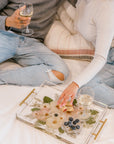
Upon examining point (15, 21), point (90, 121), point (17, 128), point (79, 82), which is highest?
point (15, 21)

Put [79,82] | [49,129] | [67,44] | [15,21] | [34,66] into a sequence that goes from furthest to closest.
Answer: [67,44]
[34,66]
[15,21]
[79,82]
[49,129]

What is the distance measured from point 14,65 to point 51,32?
37 cm

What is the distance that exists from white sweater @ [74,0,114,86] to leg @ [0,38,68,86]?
0.80 feet

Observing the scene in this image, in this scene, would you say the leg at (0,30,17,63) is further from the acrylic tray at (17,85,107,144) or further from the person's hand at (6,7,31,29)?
the acrylic tray at (17,85,107,144)

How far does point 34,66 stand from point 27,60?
0.09m

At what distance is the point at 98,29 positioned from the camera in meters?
1.53

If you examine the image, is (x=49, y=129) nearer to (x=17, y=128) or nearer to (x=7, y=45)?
(x=17, y=128)

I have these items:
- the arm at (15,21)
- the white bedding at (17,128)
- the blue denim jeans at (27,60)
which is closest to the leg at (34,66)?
the blue denim jeans at (27,60)

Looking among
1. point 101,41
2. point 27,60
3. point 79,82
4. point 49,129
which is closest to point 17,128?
point 49,129

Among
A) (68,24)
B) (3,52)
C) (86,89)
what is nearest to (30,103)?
(86,89)

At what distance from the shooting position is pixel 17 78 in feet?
5.41

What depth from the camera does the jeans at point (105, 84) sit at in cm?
154

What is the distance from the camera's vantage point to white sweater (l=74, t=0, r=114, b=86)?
1.49 meters

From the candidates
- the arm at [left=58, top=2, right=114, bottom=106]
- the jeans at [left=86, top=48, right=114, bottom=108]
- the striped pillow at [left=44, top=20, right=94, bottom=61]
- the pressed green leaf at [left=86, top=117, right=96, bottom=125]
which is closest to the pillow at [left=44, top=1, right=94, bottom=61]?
the striped pillow at [left=44, top=20, right=94, bottom=61]
